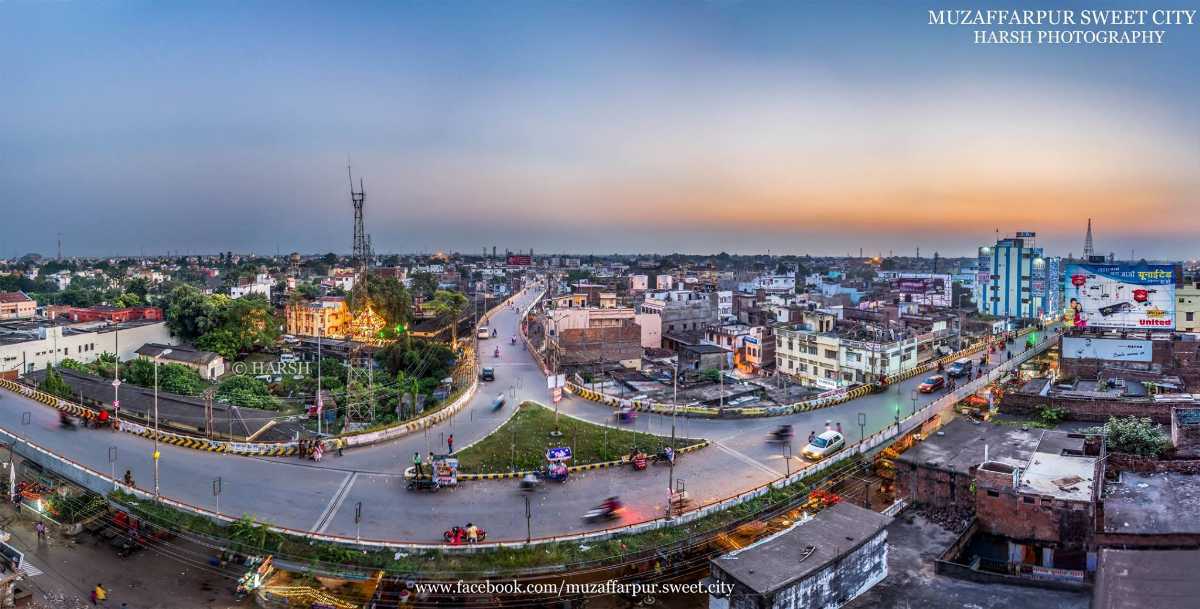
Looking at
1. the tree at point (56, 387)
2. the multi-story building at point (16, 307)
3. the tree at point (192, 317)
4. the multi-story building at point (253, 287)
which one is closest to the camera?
the tree at point (56, 387)

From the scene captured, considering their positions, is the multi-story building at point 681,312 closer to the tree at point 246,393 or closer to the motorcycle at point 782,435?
the motorcycle at point 782,435

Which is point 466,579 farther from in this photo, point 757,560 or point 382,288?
point 382,288

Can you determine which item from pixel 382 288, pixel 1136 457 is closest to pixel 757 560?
pixel 1136 457

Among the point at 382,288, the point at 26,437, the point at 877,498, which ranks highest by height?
the point at 382,288

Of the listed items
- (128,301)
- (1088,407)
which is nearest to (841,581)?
(1088,407)

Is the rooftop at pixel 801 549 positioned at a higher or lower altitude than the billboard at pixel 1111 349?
lower

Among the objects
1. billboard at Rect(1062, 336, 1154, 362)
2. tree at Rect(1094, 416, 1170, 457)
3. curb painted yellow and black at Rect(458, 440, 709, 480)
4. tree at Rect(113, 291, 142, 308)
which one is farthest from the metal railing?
tree at Rect(113, 291, 142, 308)

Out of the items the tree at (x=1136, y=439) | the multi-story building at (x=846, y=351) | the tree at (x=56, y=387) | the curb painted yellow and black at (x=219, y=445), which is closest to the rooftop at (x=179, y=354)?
the tree at (x=56, y=387)
